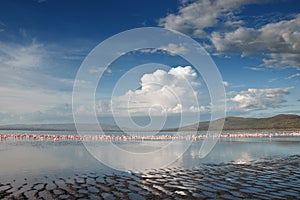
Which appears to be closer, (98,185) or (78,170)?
(98,185)

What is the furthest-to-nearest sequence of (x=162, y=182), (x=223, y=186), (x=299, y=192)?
(x=162, y=182) < (x=223, y=186) < (x=299, y=192)

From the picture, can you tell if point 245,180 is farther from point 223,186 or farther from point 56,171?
point 56,171

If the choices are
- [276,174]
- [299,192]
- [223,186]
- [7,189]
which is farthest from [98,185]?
[276,174]

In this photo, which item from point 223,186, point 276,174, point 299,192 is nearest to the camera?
point 299,192

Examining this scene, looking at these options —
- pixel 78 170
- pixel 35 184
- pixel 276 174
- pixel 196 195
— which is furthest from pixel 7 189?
pixel 276 174

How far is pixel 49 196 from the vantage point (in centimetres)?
1748

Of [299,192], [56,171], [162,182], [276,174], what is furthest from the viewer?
[56,171]

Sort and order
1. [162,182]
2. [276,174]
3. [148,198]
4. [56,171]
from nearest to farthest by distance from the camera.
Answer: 1. [148,198]
2. [162,182]
3. [276,174]
4. [56,171]

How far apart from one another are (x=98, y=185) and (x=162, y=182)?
4810 mm

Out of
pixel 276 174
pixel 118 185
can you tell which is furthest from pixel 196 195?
pixel 276 174

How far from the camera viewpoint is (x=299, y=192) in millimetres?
18312

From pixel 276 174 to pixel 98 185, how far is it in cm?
1567

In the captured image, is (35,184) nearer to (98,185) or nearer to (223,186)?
(98,185)

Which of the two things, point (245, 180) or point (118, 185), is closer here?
point (118, 185)
